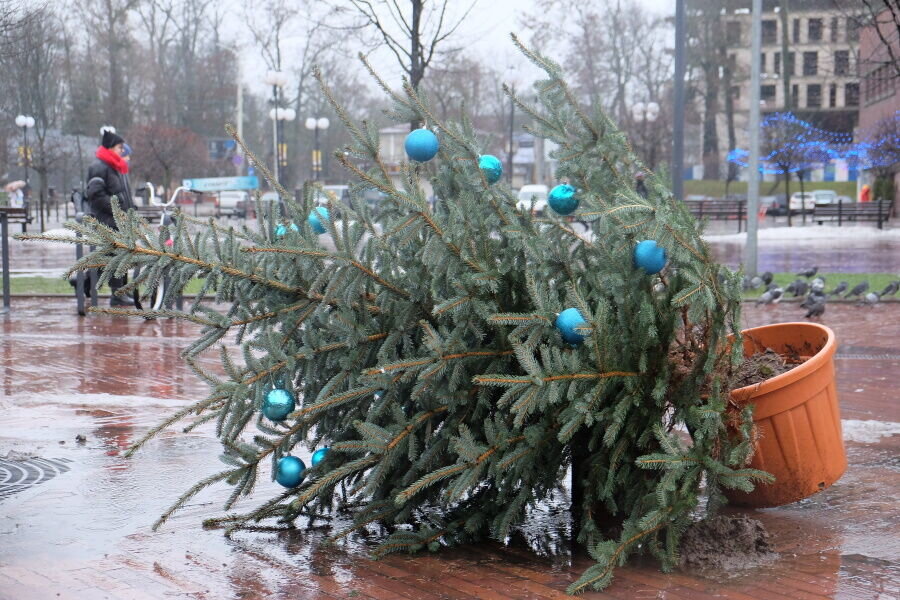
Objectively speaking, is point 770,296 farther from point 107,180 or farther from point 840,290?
point 107,180

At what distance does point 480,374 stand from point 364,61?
1.31 metres

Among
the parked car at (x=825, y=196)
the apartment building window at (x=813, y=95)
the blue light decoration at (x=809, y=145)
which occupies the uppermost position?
the apartment building window at (x=813, y=95)

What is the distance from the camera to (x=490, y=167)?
4.51 m

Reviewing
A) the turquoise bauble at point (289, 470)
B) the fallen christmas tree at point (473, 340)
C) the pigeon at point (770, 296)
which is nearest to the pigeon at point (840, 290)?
the pigeon at point (770, 296)

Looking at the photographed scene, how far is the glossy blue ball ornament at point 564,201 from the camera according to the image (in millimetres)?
4465

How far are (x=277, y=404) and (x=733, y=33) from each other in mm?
65705

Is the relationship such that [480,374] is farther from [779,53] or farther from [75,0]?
[779,53]

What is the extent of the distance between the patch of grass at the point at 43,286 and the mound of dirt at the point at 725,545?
1026 centimetres

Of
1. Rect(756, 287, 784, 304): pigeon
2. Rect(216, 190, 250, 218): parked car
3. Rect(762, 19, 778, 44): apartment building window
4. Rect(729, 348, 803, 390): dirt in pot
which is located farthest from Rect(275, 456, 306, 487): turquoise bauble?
Rect(762, 19, 778, 44): apartment building window

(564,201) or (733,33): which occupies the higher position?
(733,33)

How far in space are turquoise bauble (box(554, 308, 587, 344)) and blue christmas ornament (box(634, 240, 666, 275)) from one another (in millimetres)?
308

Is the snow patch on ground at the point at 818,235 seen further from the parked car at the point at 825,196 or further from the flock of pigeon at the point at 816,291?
the parked car at the point at 825,196

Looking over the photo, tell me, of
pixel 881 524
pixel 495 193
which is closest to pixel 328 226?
pixel 495 193

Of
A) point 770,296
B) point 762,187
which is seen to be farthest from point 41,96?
point 762,187
